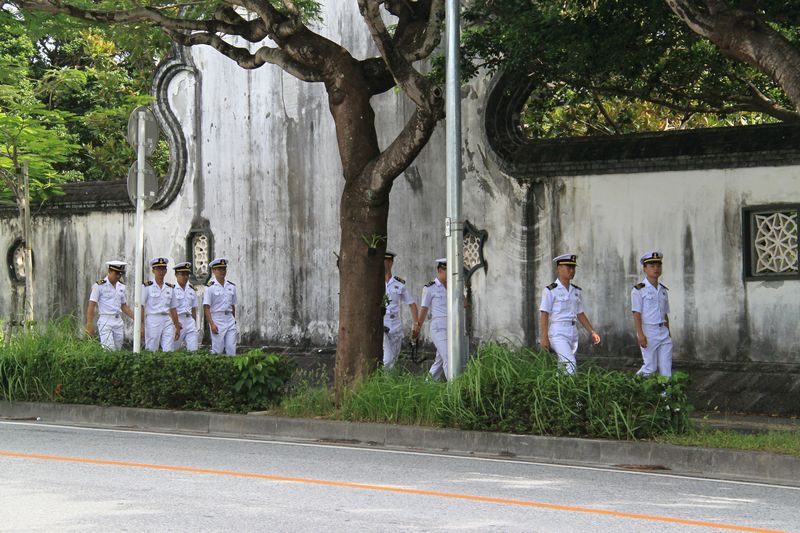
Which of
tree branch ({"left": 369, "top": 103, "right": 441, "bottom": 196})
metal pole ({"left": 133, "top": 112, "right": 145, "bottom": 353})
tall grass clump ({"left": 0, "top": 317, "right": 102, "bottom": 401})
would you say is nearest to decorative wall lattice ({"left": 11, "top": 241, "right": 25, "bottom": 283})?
tall grass clump ({"left": 0, "top": 317, "right": 102, "bottom": 401})

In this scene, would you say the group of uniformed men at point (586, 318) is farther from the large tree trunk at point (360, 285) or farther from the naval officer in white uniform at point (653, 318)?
the large tree trunk at point (360, 285)

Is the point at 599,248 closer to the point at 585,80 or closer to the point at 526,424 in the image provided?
the point at 585,80

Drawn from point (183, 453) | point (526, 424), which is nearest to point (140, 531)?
point (183, 453)

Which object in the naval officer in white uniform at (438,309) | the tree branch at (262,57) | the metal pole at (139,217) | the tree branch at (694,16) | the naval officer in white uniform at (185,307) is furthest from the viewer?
the naval officer in white uniform at (185,307)

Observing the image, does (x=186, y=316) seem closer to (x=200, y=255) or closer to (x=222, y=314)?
(x=222, y=314)

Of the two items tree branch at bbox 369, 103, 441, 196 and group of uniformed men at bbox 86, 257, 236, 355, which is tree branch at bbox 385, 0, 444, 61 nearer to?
tree branch at bbox 369, 103, 441, 196

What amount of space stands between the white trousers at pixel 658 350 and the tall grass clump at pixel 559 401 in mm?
2237

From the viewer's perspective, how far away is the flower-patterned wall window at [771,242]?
16812mm

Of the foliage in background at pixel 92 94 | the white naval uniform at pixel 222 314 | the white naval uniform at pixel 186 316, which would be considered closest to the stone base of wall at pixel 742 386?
the white naval uniform at pixel 222 314

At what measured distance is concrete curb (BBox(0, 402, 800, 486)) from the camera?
11.7 meters

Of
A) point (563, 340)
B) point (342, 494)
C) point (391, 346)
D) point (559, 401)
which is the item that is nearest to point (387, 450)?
point (559, 401)

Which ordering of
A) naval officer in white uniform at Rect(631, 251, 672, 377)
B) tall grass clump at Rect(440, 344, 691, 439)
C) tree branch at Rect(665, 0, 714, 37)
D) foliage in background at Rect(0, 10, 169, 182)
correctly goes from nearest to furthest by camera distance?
1. tall grass clump at Rect(440, 344, 691, 439)
2. tree branch at Rect(665, 0, 714, 37)
3. naval officer in white uniform at Rect(631, 251, 672, 377)
4. foliage in background at Rect(0, 10, 169, 182)

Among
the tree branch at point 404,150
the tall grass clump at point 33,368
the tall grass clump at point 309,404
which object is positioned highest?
the tree branch at point 404,150

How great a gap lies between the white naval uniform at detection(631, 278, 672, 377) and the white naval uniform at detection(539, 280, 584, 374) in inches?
34.6
